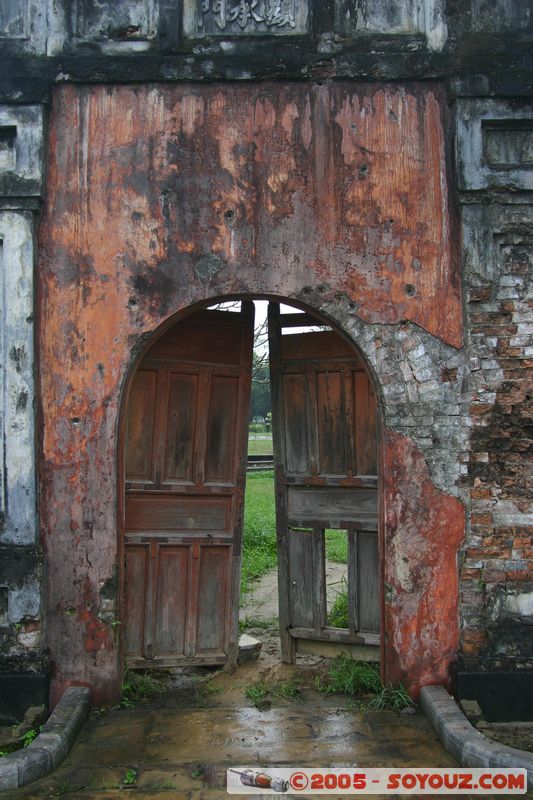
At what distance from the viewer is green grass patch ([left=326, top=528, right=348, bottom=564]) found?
884 cm

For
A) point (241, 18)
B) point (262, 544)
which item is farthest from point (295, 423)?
point (262, 544)

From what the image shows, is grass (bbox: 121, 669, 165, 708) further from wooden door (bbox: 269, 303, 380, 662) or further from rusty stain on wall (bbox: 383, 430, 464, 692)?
rusty stain on wall (bbox: 383, 430, 464, 692)

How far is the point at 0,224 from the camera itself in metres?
4.43

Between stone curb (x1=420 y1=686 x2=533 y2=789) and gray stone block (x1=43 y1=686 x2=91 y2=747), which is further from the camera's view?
gray stone block (x1=43 y1=686 x2=91 y2=747)

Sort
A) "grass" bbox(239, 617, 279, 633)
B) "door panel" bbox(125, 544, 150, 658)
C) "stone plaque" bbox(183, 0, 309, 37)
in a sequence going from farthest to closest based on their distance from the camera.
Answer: "grass" bbox(239, 617, 279, 633), "door panel" bbox(125, 544, 150, 658), "stone plaque" bbox(183, 0, 309, 37)

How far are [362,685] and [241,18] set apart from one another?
448cm

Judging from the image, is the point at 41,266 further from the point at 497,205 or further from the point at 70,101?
the point at 497,205

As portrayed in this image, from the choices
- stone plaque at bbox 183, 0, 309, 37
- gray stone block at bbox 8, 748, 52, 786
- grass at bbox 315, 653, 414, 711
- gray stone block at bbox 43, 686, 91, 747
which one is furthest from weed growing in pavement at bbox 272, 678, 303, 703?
stone plaque at bbox 183, 0, 309, 37

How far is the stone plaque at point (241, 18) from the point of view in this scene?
459 cm

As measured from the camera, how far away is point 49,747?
3.64 m

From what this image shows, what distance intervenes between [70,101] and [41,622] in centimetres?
332

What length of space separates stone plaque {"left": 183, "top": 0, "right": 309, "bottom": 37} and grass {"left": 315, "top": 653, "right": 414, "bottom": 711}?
4269 millimetres

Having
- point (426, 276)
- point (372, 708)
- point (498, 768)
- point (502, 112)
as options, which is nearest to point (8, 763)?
point (372, 708)

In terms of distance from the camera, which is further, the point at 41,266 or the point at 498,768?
the point at 41,266
